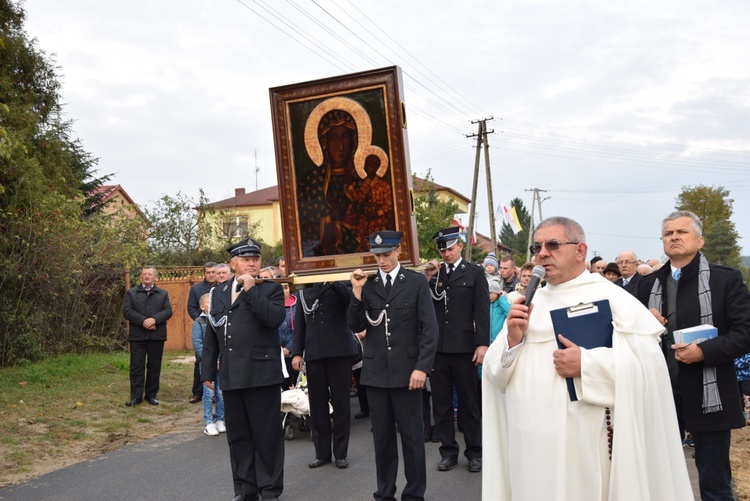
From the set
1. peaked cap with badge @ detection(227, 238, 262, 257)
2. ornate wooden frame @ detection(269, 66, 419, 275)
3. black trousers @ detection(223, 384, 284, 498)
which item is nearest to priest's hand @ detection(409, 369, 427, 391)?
ornate wooden frame @ detection(269, 66, 419, 275)

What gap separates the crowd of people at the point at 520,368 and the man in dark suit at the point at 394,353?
0.5 inches

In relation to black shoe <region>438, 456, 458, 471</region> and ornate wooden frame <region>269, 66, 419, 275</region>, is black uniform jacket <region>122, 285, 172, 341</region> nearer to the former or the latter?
ornate wooden frame <region>269, 66, 419, 275</region>

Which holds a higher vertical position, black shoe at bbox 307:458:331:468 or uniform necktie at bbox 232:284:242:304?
uniform necktie at bbox 232:284:242:304

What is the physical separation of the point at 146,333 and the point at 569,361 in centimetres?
861

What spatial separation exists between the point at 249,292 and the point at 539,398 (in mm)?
3080

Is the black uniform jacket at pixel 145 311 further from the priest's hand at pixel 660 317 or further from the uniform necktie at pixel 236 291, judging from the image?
the priest's hand at pixel 660 317

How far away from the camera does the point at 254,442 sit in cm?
586

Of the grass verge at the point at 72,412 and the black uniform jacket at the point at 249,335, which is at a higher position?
the black uniform jacket at the point at 249,335

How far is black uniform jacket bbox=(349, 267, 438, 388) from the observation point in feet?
18.4

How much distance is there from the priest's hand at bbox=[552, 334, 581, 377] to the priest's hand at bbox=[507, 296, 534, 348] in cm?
22

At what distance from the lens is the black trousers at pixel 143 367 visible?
10461 millimetres

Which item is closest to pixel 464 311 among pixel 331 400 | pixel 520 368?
pixel 331 400

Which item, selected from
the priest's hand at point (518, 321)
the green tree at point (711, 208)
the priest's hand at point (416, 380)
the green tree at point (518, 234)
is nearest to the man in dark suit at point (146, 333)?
the priest's hand at point (416, 380)

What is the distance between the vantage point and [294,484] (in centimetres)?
650
